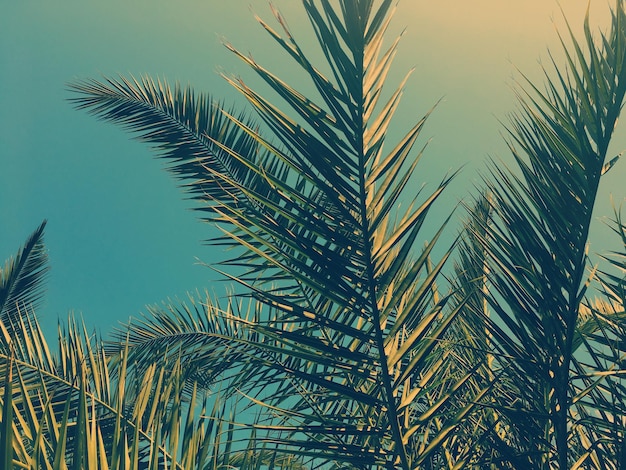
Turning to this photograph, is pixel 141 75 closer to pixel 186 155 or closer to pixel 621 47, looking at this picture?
pixel 186 155

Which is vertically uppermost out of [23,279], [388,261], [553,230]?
[553,230]

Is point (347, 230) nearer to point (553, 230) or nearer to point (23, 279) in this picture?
point (553, 230)

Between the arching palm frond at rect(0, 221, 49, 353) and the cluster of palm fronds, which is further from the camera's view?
the arching palm frond at rect(0, 221, 49, 353)

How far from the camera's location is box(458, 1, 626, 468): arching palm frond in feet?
4.61

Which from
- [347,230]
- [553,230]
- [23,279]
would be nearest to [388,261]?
[347,230]

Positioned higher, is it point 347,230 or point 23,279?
point 347,230

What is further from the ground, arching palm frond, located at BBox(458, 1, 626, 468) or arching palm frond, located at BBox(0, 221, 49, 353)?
arching palm frond, located at BBox(458, 1, 626, 468)

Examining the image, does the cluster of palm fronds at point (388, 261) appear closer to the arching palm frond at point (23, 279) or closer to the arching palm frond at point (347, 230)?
the arching palm frond at point (347, 230)

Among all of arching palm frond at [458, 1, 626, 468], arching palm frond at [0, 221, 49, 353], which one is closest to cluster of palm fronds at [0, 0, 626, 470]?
arching palm frond at [458, 1, 626, 468]

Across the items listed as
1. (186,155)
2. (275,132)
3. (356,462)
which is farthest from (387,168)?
(186,155)

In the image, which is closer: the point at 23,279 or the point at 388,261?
the point at 388,261

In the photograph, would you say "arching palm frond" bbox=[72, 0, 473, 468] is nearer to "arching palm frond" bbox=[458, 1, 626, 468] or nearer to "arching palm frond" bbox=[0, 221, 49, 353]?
"arching palm frond" bbox=[458, 1, 626, 468]

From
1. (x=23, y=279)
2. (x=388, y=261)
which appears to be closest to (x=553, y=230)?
(x=388, y=261)

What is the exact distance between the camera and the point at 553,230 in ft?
4.82
